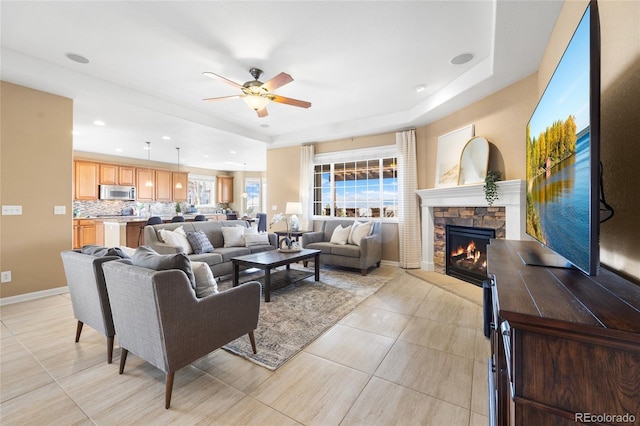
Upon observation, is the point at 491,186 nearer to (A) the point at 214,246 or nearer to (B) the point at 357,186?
(B) the point at 357,186

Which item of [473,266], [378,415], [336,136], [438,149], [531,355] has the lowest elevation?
[378,415]

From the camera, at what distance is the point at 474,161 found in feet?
12.6

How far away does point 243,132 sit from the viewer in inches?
227

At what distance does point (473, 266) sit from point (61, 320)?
5.14 meters

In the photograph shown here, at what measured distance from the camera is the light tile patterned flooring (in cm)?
153

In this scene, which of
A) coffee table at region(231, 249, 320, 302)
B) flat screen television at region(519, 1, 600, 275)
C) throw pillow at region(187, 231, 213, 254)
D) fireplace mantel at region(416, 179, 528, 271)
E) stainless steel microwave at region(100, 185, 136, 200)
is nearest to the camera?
flat screen television at region(519, 1, 600, 275)

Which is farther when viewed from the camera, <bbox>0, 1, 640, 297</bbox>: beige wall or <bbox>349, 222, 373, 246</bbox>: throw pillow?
<bbox>349, 222, 373, 246</bbox>: throw pillow

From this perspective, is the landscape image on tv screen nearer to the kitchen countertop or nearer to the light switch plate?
the light switch plate

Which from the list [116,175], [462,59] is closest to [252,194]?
[116,175]

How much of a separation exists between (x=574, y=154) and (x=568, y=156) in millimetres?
77

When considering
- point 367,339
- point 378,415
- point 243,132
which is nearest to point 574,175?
point 378,415

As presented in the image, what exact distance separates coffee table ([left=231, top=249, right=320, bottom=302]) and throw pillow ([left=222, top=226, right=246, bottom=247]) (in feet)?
2.90

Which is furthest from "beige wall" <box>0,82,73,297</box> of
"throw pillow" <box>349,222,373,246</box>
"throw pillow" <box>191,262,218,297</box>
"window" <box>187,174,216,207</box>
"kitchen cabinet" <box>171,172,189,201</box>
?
"window" <box>187,174,216,207</box>

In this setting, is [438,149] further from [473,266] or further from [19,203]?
[19,203]
